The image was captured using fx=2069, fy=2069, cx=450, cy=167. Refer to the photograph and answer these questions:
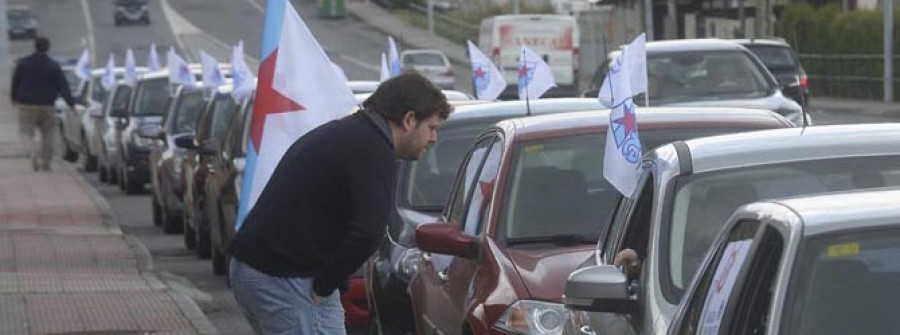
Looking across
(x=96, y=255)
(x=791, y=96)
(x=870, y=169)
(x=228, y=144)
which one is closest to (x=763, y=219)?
(x=870, y=169)

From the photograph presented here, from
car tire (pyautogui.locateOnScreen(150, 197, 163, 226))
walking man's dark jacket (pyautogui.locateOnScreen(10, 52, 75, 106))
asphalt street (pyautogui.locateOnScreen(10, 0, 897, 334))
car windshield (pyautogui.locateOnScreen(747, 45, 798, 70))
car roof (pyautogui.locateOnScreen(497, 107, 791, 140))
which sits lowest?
asphalt street (pyautogui.locateOnScreen(10, 0, 897, 334))

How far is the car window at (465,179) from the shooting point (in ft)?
31.6

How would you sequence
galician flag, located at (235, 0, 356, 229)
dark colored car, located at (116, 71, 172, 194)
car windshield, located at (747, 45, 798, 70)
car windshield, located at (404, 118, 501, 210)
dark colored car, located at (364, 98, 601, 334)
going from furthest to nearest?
car windshield, located at (747, 45, 798, 70), dark colored car, located at (116, 71, 172, 194), car windshield, located at (404, 118, 501, 210), dark colored car, located at (364, 98, 601, 334), galician flag, located at (235, 0, 356, 229)

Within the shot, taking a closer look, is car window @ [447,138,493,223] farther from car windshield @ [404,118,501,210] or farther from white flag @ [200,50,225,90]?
white flag @ [200,50,225,90]

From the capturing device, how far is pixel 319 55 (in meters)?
9.21

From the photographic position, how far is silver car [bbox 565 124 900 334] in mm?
6340

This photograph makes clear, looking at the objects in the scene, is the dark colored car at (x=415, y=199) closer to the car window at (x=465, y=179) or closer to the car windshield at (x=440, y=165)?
the car windshield at (x=440, y=165)

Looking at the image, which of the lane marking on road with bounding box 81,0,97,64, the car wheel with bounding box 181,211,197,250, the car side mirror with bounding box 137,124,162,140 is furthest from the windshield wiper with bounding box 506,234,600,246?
the lane marking on road with bounding box 81,0,97,64

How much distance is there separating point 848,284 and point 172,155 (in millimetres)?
16563

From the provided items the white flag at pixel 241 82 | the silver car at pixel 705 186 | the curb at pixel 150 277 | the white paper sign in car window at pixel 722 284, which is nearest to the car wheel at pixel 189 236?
the curb at pixel 150 277

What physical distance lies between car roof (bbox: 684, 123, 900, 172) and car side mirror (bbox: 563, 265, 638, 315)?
2.49 feet

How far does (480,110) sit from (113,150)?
17.3 metres

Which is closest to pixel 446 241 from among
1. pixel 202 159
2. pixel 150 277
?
pixel 150 277

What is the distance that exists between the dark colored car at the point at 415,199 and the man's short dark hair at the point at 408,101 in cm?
334
